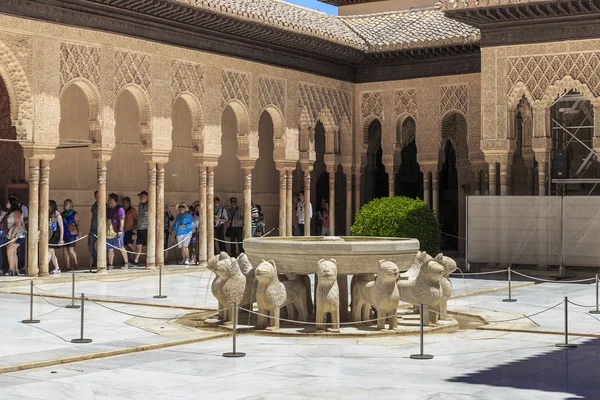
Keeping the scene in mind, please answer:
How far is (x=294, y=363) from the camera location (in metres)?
8.80

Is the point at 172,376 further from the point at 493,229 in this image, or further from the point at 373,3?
the point at 373,3

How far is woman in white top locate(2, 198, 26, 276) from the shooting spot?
682 inches

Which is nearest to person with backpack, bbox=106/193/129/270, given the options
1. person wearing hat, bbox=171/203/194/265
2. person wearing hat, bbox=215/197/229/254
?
person wearing hat, bbox=171/203/194/265

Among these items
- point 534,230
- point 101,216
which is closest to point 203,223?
point 101,216

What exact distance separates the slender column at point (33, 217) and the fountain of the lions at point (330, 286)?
6.25 metres

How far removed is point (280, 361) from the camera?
29.3ft

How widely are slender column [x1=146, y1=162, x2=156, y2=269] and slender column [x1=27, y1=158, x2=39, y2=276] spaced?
2814 millimetres

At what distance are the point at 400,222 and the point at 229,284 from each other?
32.1 ft

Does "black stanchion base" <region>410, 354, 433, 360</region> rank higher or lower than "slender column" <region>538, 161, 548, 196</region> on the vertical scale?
lower

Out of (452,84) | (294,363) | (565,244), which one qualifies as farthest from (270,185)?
(294,363)

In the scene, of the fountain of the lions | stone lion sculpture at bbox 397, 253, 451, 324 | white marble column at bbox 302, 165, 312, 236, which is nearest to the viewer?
the fountain of the lions

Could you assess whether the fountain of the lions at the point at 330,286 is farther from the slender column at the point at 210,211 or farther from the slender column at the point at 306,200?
the slender column at the point at 306,200

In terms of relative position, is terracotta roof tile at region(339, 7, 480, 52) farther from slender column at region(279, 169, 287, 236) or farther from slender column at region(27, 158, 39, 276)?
slender column at region(27, 158, 39, 276)

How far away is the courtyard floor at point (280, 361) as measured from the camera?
24.7 ft
